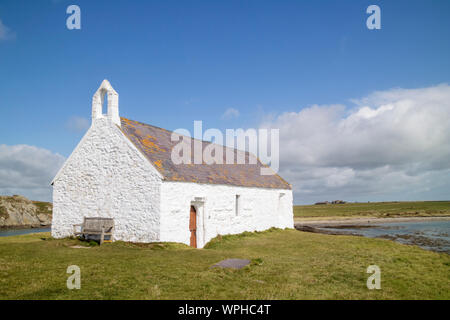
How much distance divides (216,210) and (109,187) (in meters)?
6.59

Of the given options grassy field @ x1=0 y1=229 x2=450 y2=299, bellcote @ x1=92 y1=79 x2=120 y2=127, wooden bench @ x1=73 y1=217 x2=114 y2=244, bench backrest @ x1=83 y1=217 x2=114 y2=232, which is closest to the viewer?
grassy field @ x1=0 y1=229 x2=450 y2=299

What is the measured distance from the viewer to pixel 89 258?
1212cm

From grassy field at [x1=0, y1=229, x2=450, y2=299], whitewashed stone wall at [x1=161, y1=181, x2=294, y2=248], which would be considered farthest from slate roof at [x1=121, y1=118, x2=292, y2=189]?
grassy field at [x1=0, y1=229, x2=450, y2=299]

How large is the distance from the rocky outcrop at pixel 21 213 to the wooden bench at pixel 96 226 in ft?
138

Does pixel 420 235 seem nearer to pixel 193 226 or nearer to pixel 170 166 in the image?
pixel 193 226

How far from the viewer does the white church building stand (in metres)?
16.0

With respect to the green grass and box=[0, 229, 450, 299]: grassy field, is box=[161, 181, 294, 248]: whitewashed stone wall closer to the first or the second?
box=[0, 229, 450, 299]: grassy field

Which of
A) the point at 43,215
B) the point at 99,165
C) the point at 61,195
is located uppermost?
the point at 99,165

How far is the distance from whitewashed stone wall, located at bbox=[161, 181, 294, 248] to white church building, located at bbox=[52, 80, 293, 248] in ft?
0.17

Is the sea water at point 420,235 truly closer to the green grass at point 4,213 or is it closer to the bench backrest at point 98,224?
the bench backrest at point 98,224

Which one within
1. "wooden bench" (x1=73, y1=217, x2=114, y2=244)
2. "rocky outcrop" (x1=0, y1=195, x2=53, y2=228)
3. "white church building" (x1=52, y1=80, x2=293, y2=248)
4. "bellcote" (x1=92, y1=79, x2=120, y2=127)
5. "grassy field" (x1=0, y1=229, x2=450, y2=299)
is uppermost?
"bellcote" (x1=92, y1=79, x2=120, y2=127)

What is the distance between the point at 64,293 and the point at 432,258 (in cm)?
1498
